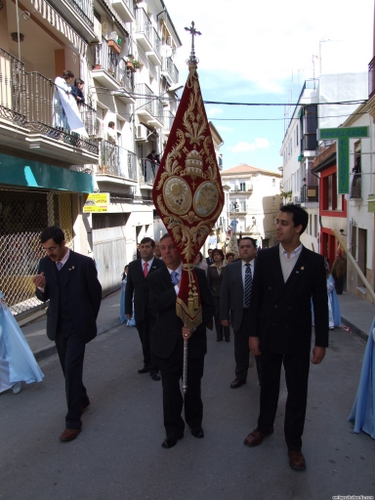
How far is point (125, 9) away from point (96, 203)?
8.92 meters

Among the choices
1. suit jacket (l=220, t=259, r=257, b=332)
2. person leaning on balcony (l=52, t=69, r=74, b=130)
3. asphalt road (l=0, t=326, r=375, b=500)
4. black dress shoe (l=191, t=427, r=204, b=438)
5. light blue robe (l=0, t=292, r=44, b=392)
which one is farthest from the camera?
person leaning on balcony (l=52, t=69, r=74, b=130)

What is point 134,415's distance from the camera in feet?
14.5

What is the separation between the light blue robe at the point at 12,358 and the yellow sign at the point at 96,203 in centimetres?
751

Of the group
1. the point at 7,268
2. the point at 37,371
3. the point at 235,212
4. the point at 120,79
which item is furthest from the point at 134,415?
the point at 235,212

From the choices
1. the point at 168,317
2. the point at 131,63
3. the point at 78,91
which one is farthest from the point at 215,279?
the point at 131,63

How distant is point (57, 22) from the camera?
9820 mm

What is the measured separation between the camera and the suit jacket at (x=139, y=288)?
577 cm

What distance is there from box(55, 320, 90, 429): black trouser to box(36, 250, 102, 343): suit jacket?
6 cm

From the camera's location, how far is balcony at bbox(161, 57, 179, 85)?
972 inches

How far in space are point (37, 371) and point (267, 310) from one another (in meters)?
3.29

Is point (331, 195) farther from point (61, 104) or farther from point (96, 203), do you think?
point (61, 104)

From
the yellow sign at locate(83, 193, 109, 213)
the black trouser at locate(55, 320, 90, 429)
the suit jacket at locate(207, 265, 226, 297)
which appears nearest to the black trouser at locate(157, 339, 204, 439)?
the black trouser at locate(55, 320, 90, 429)

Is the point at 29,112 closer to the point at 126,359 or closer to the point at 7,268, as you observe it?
the point at 7,268

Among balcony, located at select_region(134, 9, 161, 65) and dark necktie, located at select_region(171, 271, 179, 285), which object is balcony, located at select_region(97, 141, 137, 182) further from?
dark necktie, located at select_region(171, 271, 179, 285)
